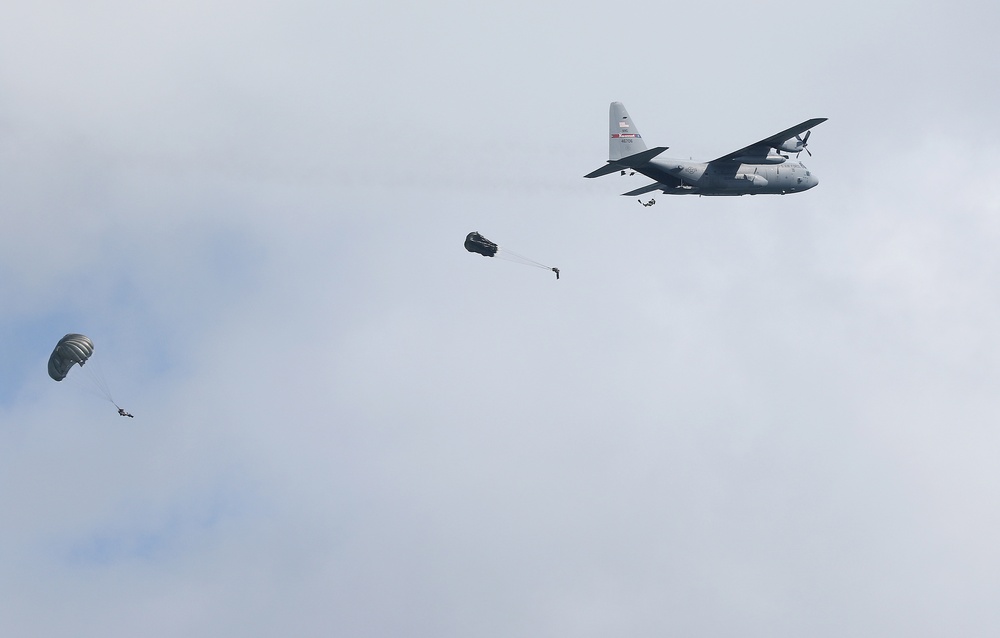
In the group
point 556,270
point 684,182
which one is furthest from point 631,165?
point 556,270

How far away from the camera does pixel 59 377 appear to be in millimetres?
67750

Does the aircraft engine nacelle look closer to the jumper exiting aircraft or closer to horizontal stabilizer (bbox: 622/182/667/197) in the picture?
the jumper exiting aircraft

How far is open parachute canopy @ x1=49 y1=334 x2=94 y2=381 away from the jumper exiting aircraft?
38953mm

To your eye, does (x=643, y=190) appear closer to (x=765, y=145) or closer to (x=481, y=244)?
(x=765, y=145)

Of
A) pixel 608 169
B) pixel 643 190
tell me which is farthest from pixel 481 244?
pixel 643 190

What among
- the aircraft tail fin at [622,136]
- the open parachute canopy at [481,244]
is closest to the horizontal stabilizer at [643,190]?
the aircraft tail fin at [622,136]

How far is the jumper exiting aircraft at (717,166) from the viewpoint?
70812 mm

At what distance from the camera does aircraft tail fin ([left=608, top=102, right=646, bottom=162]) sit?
7156 cm

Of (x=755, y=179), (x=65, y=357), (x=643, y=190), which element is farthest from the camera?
(x=643, y=190)

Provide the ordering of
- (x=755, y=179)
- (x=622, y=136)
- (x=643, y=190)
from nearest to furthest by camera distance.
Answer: (x=622, y=136) → (x=755, y=179) → (x=643, y=190)

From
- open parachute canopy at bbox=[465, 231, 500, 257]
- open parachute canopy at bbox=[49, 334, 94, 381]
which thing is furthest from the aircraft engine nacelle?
open parachute canopy at bbox=[49, 334, 94, 381]

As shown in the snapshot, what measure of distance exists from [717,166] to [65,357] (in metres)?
50.1

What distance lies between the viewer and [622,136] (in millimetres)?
72250

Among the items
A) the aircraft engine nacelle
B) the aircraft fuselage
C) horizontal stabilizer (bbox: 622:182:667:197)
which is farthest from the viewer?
horizontal stabilizer (bbox: 622:182:667:197)
